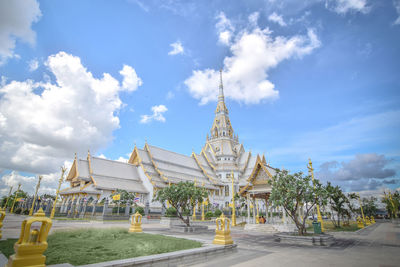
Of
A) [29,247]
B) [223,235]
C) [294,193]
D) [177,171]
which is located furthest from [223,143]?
[29,247]

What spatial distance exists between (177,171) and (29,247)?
120 ft

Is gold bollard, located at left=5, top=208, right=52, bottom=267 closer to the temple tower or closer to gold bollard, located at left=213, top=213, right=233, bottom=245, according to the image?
gold bollard, located at left=213, top=213, right=233, bottom=245

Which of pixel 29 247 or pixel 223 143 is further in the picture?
pixel 223 143

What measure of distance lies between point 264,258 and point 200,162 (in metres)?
42.3

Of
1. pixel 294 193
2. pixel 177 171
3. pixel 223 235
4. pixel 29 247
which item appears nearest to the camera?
pixel 29 247

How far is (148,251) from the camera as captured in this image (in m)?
6.40

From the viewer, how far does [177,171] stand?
131 feet

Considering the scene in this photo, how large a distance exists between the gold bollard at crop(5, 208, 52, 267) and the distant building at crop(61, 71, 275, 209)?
15.9 meters

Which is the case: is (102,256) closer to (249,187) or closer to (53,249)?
(53,249)

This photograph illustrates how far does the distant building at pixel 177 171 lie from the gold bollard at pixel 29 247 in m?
15.9

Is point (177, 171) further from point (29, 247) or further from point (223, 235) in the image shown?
point (29, 247)

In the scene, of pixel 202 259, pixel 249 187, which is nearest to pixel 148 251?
pixel 202 259

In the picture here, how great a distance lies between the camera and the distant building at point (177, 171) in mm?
26812

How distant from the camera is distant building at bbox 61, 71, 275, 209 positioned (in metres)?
26.8
